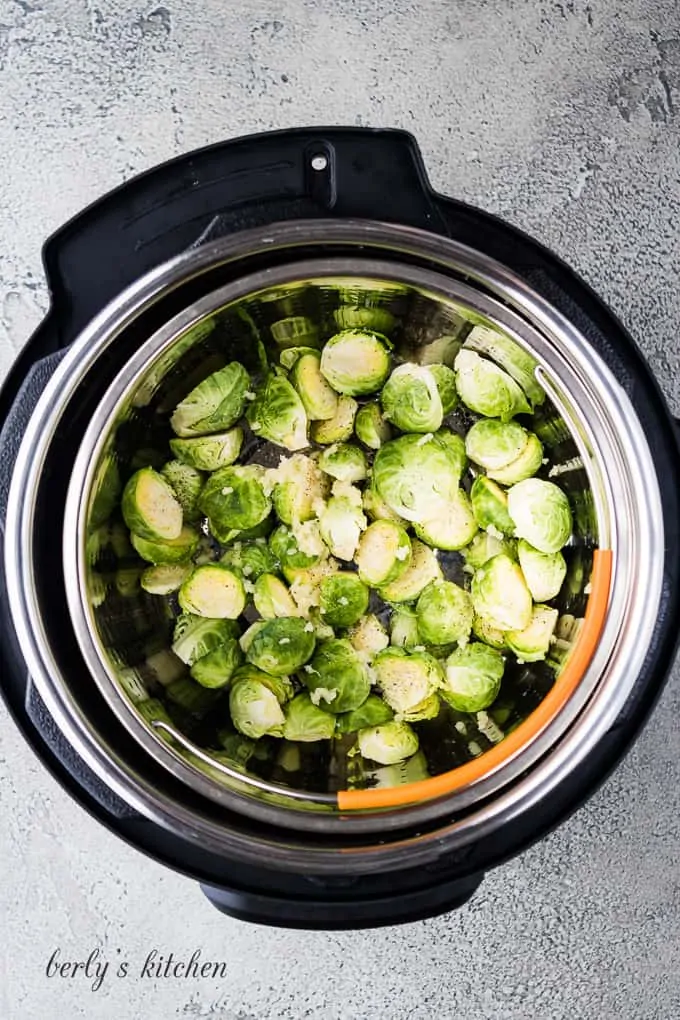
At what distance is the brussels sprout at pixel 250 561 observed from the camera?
4.32 ft

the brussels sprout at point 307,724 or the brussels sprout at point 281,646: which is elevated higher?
the brussels sprout at point 281,646

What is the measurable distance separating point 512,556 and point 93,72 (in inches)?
37.2

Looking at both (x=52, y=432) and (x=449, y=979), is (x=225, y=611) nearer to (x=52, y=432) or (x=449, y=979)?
(x=52, y=432)

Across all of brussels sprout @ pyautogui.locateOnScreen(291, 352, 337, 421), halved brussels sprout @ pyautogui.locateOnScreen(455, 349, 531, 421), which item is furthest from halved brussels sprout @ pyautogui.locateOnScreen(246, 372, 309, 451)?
halved brussels sprout @ pyautogui.locateOnScreen(455, 349, 531, 421)

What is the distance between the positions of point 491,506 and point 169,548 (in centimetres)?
44

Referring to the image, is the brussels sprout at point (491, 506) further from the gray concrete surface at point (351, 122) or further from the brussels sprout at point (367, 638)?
the gray concrete surface at point (351, 122)

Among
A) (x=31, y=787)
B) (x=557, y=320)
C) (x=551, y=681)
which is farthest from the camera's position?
(x=31, y=787)

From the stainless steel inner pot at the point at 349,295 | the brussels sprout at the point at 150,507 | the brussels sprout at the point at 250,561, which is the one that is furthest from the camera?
the brussels sprout at the point at 250,561

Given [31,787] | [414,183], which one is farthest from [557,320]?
[31,787]

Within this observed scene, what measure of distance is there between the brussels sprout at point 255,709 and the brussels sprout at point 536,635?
0.33m

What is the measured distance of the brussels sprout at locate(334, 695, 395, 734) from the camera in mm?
1276

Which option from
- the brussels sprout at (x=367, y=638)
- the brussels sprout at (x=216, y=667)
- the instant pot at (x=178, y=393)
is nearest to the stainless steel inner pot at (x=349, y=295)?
the instant pot at (x=178, y=393)

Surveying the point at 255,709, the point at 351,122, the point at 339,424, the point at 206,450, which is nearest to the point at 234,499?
the point at 206,450

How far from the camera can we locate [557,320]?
3.56 ft
